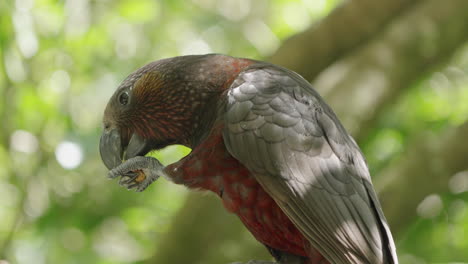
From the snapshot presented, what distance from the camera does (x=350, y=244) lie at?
9.05 ft

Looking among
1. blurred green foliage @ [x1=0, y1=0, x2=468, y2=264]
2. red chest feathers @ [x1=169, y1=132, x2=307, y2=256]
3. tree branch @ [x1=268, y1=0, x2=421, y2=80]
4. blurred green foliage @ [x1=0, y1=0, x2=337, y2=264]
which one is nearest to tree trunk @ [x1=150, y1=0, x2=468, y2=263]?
tree branch @ [x1=268, y1=0, x2=421, y2=80]

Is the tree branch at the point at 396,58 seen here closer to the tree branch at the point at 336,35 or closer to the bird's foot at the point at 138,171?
the tree branch at the point at 336,35

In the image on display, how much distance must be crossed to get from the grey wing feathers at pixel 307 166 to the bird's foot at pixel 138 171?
461mm

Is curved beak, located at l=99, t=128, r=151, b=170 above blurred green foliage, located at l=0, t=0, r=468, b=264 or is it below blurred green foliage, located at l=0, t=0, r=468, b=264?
below

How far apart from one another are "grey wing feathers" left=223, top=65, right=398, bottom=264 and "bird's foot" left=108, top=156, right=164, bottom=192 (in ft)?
1.51

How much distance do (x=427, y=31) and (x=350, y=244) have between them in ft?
11.1

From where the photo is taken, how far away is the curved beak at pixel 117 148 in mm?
3279

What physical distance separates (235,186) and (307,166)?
0.35 meters

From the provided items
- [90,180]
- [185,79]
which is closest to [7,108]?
[90,180]

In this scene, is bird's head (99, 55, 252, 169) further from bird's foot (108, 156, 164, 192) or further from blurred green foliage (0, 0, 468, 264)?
blurred green foliage (0, 0, 468, 264)

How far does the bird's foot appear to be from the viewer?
308cm

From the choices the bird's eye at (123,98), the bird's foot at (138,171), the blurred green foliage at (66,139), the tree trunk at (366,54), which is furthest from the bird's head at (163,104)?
the blurred green foliage at (66,139)

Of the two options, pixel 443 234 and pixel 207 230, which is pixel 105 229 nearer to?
pixel 207 230

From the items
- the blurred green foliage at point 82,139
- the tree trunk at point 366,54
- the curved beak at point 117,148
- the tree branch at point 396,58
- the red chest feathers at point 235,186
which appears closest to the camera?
the red chest feathers at point 235,186
